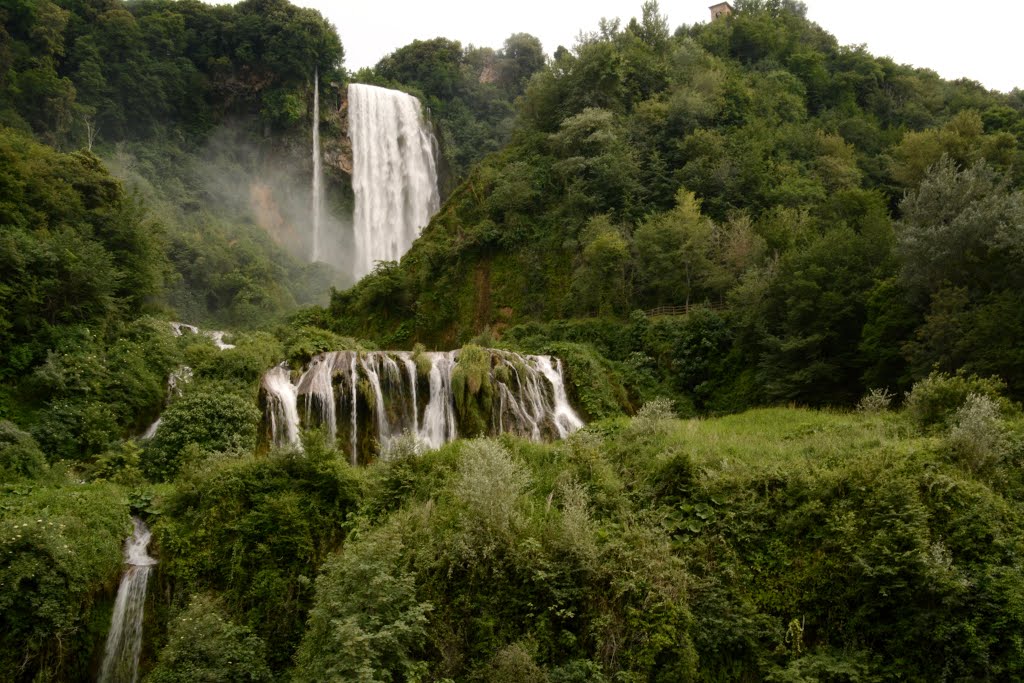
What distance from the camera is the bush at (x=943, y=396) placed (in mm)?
14398

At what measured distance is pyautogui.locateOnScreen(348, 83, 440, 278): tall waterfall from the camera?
48781mm

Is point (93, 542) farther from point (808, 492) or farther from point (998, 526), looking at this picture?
point (998, 526)

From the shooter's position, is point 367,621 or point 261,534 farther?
point 261,534

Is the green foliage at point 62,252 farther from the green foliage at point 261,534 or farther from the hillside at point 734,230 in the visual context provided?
the hillside at point 734,230

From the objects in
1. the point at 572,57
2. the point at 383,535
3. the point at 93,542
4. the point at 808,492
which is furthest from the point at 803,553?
the point at 572,57

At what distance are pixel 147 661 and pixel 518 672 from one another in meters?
5.76

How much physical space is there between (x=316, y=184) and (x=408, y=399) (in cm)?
3560

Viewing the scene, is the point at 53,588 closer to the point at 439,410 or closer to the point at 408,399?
the point at 408,399

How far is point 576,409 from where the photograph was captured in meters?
22.7

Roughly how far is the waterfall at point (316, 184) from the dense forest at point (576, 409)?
7.16 meters

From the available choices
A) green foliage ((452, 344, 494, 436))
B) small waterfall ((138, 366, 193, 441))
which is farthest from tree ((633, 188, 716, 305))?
small waterfall ((138, 366, 193, 441))

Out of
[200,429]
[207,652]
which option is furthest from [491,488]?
[200,429]

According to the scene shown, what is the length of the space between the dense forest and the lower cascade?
8.4 inches

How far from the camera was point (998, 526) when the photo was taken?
10.3 meters
